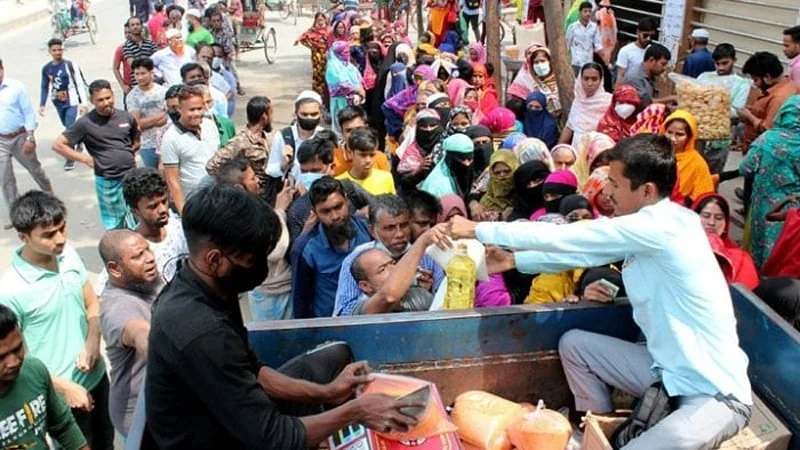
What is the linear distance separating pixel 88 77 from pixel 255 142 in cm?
1052

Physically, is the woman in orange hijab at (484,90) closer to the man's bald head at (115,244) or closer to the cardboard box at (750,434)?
the man's bald head at (115,244)

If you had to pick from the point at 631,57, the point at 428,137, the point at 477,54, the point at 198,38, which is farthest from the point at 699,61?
the point at 198,38

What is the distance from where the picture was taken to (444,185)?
190 inches

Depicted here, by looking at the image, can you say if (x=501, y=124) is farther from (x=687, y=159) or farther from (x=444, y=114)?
(x=687, y=159)

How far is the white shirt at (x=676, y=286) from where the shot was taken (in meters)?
2.24

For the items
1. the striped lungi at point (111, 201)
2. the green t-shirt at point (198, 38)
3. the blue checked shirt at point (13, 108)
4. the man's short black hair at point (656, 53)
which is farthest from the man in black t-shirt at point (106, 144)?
the man's short black hair at point (656, 53)

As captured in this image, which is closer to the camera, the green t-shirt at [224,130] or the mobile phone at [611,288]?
the mobile phone at [611,288]

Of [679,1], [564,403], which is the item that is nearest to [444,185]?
[564,403]

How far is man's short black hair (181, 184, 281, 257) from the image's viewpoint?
164 centimetres

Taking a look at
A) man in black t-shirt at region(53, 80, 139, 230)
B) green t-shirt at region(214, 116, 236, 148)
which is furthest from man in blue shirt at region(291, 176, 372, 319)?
green t-shirt at region(214, 116, 236, 148)

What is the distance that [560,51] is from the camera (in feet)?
19.0

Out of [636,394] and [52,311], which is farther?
[52,311]

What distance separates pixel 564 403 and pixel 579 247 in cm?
83

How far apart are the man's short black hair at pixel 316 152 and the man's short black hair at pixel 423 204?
0.77 meters
